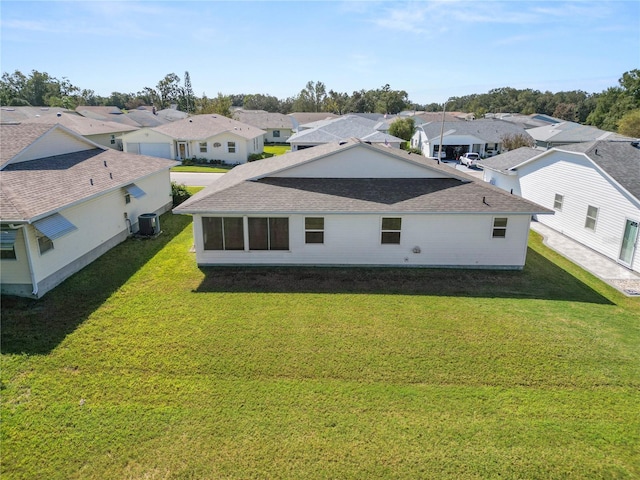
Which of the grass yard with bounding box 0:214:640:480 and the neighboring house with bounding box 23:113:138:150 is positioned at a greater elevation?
the neighboring house with bounding box 23:113:138:150

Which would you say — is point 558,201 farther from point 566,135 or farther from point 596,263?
point 566,135

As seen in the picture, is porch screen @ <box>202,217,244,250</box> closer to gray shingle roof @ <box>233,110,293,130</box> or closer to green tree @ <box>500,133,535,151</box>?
green tree @ <box>500,133,535,151</box>

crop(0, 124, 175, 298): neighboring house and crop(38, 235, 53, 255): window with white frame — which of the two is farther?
crop(38, 235, 53, 255): window with white frame

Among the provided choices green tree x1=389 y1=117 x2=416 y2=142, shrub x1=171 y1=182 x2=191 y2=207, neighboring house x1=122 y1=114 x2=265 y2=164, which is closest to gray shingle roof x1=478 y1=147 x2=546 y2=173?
shrub x1=171 y1=182 x2=191 y2=207

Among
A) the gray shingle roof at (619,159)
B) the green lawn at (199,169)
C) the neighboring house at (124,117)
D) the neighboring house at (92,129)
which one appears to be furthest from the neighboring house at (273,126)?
the gray shingle roof at (619,159)

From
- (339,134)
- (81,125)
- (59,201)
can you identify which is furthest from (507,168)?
(81,125)

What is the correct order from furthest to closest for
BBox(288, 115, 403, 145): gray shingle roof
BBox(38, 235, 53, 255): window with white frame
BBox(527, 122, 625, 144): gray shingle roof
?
BBox(527, 122, 625, 144): gray shingle roof → BBox(288, 115, 403, 145): gray shingle roof → BBox(38, 235, 53, 255): window with white frame
